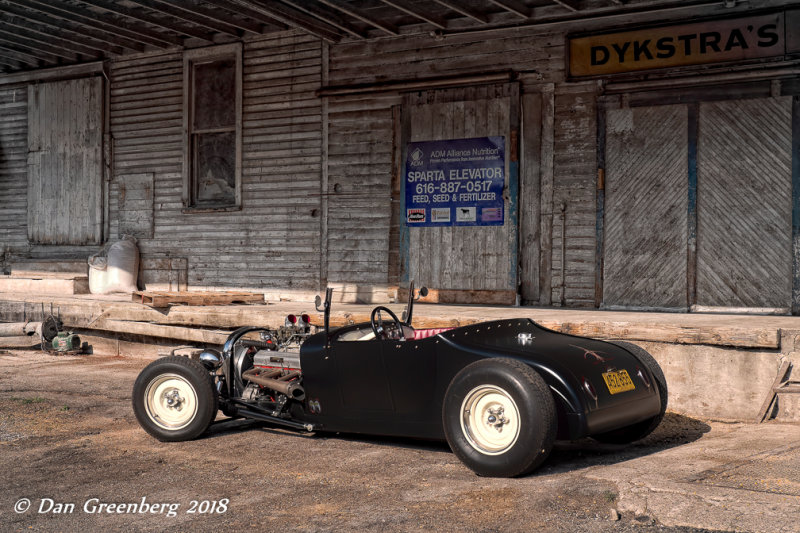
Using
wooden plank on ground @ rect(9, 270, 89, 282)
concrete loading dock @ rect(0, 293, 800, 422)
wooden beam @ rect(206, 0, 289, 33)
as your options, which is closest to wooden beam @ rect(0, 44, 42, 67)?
wooden plank on ground @ rect(9, 270, 89, 282)

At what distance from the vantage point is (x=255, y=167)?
13633 mm

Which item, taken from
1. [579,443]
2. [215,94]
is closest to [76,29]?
[215,94]

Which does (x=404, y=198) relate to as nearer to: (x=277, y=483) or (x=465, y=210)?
(x=465, y=210)

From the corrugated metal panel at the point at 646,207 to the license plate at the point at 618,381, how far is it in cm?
562

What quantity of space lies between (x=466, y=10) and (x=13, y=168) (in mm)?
9770

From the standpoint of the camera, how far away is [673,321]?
26.4 ft

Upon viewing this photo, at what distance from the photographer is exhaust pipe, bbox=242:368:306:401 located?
6.01 meters

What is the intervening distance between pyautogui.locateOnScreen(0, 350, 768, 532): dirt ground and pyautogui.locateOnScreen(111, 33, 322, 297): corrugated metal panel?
646cm

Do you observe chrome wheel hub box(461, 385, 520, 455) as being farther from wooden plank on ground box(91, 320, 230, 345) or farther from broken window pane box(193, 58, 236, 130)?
broken window pane box(193, 58, 236, 130)

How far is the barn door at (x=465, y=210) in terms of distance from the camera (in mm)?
11609

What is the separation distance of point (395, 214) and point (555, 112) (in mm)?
2742

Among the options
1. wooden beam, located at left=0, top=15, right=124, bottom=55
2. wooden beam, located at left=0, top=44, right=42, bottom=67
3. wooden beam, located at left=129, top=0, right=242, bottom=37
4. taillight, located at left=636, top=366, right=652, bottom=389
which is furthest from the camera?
wooden beam, located at left=0, top=44, right=42, bottom=67

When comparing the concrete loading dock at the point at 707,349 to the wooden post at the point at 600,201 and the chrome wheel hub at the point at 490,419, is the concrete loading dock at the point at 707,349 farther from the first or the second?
the chrome wheel hub at the point at 490,419

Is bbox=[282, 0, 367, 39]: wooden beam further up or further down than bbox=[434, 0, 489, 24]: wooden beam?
further up
